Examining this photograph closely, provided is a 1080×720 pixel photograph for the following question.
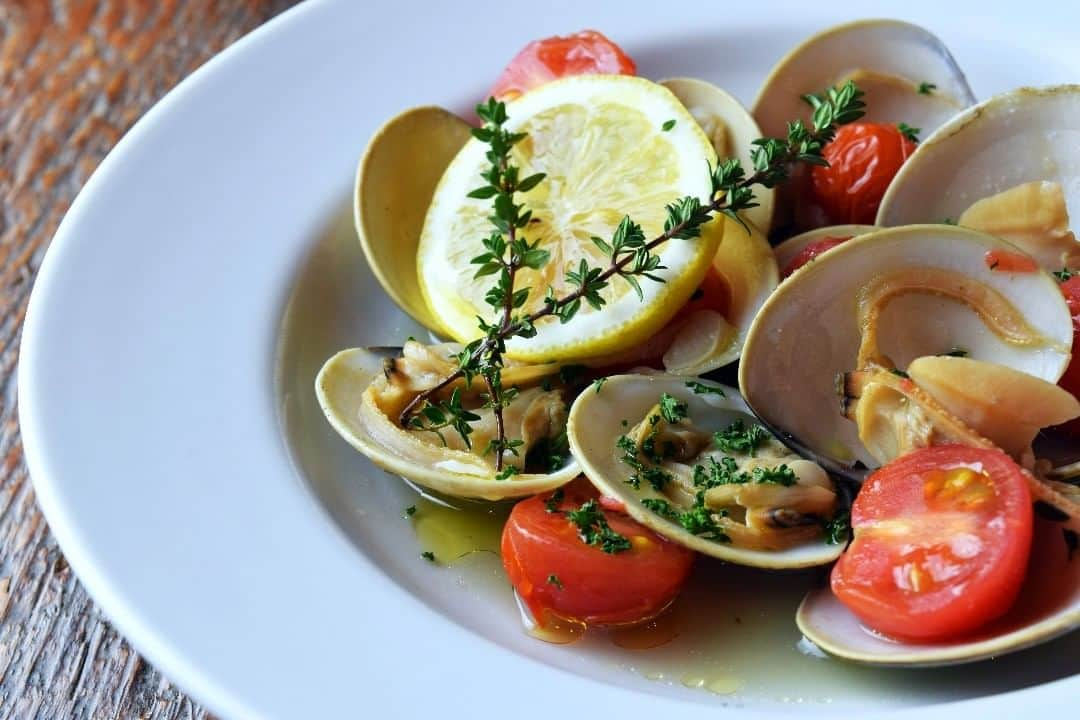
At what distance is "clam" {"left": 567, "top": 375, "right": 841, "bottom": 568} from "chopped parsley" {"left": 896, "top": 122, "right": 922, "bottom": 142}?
32.3 inches

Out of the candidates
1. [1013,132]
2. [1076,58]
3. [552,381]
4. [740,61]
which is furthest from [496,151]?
[1076,58]

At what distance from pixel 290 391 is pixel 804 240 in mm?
1094


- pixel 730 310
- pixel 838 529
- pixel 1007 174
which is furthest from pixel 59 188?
pixel 1007 174

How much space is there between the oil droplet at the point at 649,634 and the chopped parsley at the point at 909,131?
123 cm

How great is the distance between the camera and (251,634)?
5.40ft

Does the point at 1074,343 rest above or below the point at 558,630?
above

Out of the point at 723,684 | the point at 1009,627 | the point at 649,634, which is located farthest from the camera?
the point at 649,634

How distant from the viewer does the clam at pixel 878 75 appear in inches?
98.3

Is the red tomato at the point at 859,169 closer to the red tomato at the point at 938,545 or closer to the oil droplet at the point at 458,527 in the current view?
the red tomato at the point at 938,545

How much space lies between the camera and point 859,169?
2389 millimetres

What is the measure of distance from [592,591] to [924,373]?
2.12ft

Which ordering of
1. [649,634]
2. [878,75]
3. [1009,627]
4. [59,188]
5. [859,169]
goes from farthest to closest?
[59,188]
[878,75]
[859,169]
[649,634]
[1009,627]

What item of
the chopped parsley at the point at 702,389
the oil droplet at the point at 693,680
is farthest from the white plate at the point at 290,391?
the chopped parsley at the point at 702,389

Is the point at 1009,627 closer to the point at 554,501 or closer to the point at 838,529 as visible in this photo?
the point at 838,529
